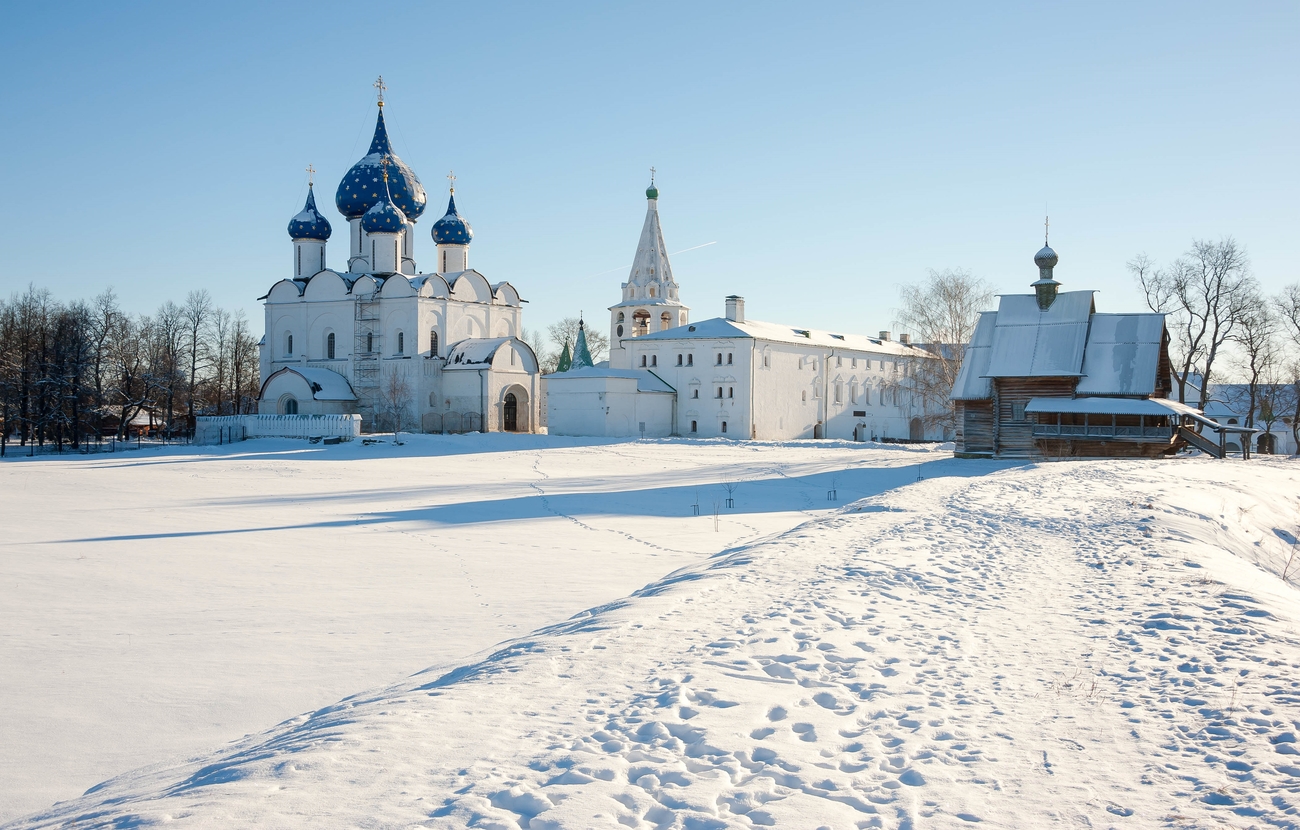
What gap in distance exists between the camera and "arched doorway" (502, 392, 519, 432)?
45.6 metres

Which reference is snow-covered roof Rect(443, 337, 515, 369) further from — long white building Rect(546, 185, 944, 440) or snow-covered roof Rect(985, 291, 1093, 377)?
snow-covered roof Rect(985, 291, 1093, 377)

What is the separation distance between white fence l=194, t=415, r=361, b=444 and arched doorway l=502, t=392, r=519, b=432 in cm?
823

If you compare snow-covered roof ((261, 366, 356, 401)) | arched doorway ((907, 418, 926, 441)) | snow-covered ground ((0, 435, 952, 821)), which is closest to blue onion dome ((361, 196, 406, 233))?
snow-covered roof ((261, 366, 356, 401))

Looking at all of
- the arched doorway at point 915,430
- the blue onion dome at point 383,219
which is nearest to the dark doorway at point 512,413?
the blue onion dome at point 383,219

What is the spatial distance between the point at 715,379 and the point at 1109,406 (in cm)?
2058

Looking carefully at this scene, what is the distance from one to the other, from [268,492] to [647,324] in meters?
34.0

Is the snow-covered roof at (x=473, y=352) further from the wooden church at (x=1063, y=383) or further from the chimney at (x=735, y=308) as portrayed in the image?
the wooden church at (x=1063, y=383)

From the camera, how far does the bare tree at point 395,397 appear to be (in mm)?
42938

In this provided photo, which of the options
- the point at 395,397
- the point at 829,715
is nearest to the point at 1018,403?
the point at 395,397

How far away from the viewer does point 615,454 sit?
33125 mm

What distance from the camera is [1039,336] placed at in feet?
103

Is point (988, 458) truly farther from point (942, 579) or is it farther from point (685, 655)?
point (685, 655)

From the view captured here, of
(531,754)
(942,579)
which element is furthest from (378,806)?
(942,579)

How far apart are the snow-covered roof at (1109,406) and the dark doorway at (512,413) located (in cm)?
2464
